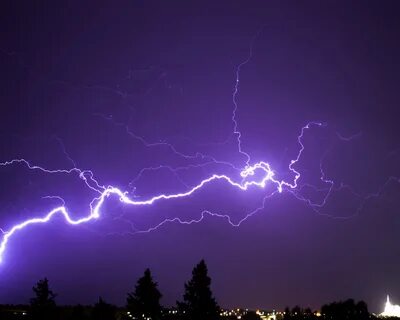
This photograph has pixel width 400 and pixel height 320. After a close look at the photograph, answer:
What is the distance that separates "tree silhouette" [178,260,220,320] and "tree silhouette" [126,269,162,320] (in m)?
1.31

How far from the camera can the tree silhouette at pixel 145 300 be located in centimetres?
2006

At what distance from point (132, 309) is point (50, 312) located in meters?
4.95

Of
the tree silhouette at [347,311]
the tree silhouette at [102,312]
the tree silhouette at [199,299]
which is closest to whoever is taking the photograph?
the tree silhouette at [199,299]

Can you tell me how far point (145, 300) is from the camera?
20.2 metres

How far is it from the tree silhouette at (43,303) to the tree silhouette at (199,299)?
7.02 metres

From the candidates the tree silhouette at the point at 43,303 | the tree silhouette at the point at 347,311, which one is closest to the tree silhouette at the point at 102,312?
the tree silhouette at the point at 43,303

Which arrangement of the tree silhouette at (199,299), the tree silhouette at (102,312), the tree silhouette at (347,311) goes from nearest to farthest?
the tree silhouette at (199,299) → the tree silhouette at (102,312) → the tree silhouette at (347,311)

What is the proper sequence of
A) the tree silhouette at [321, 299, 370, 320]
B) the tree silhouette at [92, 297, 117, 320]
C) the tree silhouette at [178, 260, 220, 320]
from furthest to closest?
the tree silhouette at [321, 299, 370, 320] → the tree silhouette at [92, 297, 117, 320] → the tree silhouette at [178, 260, 220, 320]

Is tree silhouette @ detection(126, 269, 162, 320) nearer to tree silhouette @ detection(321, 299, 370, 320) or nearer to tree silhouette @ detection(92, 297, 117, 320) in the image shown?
tree silhouette @ detection(92, 297, 117, 320)

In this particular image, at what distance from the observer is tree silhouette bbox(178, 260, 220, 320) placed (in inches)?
747

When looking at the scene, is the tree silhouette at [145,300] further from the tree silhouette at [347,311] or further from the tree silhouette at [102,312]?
the tree silhouette at [347,311]

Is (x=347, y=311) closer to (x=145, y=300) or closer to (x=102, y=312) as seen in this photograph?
(x=102, y=312)

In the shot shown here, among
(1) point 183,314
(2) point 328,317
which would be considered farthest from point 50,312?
(2) point 328,317

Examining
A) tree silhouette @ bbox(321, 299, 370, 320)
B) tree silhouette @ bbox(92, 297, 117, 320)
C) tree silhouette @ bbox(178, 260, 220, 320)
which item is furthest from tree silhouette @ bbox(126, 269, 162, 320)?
tree silhouette @ bbox(321, 299, 370, 320)
